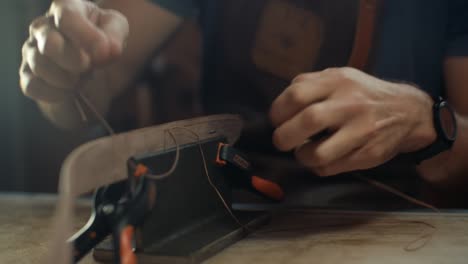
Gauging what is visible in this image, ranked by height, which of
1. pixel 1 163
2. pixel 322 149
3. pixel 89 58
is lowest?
pixel 1 163

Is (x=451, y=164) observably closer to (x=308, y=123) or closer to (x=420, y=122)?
(x=420, y=122)

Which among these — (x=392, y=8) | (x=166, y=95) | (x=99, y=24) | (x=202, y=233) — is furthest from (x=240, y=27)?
(x=166, y=95)

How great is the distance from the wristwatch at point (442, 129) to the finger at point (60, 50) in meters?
0.39

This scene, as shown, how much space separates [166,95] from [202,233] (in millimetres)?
1365

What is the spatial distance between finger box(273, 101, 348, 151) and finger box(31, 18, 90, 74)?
21 cm

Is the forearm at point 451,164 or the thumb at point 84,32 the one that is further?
the forearm at point 451,164

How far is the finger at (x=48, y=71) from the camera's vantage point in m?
0.57

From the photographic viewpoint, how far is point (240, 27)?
95 cm

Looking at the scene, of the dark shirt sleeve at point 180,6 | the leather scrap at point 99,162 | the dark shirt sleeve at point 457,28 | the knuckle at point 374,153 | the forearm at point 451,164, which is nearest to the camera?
the leather scrap at point 99,162

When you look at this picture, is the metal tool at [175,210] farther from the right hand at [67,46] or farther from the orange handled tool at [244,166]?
the right hand at [67,46]

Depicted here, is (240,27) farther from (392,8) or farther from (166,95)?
(166,95)

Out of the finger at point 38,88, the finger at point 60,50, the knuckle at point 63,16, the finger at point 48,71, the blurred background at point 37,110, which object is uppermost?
the knuckle at point 63,16

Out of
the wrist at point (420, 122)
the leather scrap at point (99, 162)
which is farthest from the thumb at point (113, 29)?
the wrist at point (420, 122)

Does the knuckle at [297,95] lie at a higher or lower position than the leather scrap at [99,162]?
higher
